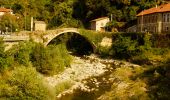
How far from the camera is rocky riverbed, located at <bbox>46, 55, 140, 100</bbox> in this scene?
137 feet

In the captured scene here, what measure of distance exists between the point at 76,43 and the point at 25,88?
43.5 metres

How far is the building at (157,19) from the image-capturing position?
63.0 meters

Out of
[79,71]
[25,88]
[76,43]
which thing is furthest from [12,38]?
[76,43]

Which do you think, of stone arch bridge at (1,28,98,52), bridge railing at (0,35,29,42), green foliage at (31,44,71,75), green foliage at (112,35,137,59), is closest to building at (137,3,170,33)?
green foliage at (112,35,137,59)

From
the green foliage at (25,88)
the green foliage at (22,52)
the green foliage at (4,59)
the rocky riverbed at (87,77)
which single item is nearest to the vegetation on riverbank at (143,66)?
the rocky riverbed at (87,77)

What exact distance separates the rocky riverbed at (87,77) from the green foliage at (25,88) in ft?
21.1

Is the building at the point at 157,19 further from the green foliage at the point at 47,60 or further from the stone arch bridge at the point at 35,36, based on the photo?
the green foliage at the point at 47,60

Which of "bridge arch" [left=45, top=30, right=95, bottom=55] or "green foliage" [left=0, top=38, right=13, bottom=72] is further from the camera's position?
"bridge arch" [left=45, top=30, right=95, bottom=55]

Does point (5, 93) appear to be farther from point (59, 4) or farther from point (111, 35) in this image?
point (59, 4)

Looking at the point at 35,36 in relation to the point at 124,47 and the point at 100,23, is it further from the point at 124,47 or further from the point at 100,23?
the point at 100,23

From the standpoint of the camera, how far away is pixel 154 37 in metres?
60.2

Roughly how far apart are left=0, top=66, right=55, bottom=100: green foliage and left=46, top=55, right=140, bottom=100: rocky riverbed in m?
6.42

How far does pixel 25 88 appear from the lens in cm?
3250

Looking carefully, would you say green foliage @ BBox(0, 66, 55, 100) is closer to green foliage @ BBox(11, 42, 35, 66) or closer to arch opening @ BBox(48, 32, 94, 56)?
green foliage @ BBox(11, 42, 35, 66)
